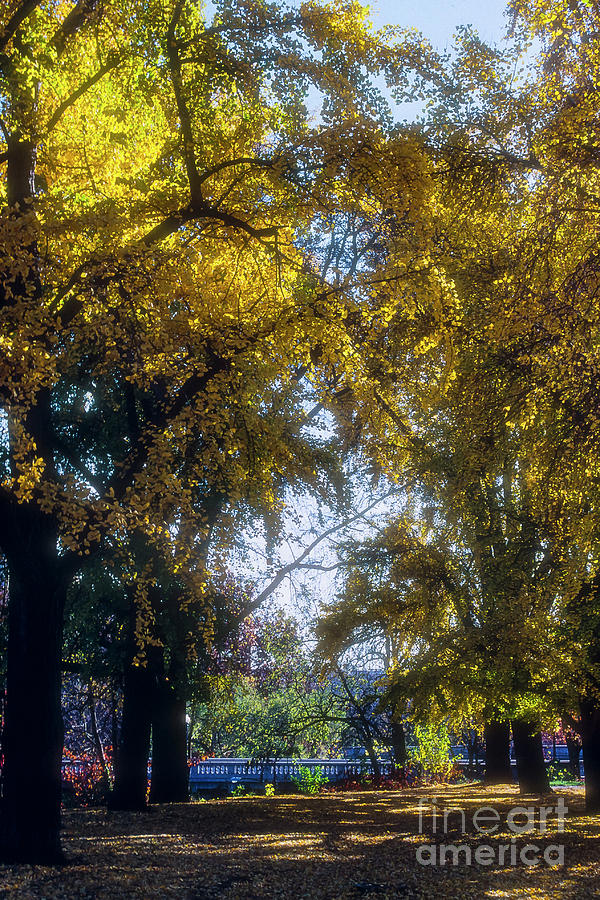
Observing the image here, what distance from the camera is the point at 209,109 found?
8.67m

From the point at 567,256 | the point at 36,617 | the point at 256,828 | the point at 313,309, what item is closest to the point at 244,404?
the point at 313,309

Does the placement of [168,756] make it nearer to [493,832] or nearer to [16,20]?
[493,832]

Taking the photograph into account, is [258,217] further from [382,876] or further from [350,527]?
[350,527]

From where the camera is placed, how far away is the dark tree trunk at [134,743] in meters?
14.0

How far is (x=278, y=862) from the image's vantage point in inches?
347

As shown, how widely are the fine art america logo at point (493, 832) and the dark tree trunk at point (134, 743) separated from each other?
17.2 ft

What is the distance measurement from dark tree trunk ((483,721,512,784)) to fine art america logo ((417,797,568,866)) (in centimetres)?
725

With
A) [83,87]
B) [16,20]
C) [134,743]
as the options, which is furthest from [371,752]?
[16,20]

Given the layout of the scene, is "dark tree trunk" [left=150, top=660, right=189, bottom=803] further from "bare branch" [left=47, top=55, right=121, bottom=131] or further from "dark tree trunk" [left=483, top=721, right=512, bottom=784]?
"bare branch" [left=47, top=55, right=121, bottom=131]

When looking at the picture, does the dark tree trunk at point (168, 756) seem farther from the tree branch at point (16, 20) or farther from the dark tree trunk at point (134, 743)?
the tree branch at point (16, 20)

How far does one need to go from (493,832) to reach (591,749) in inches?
149

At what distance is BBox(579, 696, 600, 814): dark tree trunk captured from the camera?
45.9 feet

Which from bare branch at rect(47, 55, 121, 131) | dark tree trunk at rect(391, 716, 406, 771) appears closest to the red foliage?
dark tree trunk at rect(391, 716, 406, 771)

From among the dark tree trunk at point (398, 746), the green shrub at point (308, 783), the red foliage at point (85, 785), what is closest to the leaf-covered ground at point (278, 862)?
the red foliage at point (85, 785)
